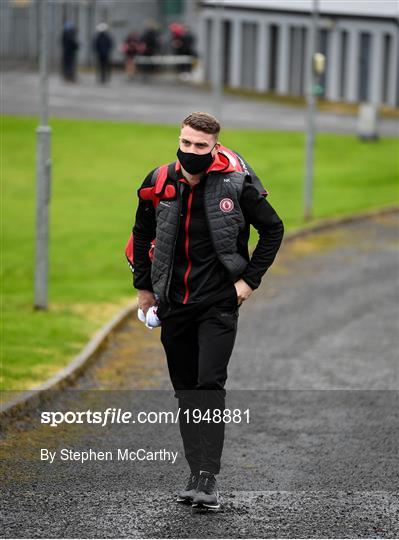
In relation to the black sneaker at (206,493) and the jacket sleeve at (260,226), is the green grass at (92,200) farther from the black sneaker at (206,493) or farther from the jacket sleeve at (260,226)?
the jacket sleeve at (260,226)

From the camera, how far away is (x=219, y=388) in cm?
739

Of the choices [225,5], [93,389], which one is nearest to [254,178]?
[93,389]

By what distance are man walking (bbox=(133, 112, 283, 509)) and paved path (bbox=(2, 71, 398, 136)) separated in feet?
88.2

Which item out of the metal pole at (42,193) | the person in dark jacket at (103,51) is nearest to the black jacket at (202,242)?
the metal pole at (42,193)

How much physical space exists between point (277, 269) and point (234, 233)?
33.9 feet

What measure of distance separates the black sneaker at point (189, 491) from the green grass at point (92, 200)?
10.4 ft

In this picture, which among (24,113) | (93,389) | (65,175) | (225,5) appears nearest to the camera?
(93,389)

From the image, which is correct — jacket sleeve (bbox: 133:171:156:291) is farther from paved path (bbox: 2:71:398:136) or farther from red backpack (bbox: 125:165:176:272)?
paved path (bbox: 2:71:398:136)

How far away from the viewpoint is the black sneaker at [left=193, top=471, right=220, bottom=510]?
7371mm

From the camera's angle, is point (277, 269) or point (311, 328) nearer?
point (311, 328)

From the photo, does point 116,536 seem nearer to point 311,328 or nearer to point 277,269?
point 311,328

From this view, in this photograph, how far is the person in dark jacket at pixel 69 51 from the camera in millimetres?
42219

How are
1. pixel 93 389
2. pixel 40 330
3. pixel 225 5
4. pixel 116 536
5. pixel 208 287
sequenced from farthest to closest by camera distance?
pixel 225 5 < pixel 40 330 < pixel 93 389 < pixel 208 287 < pixel 116 536

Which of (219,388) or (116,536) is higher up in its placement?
(219,388)
